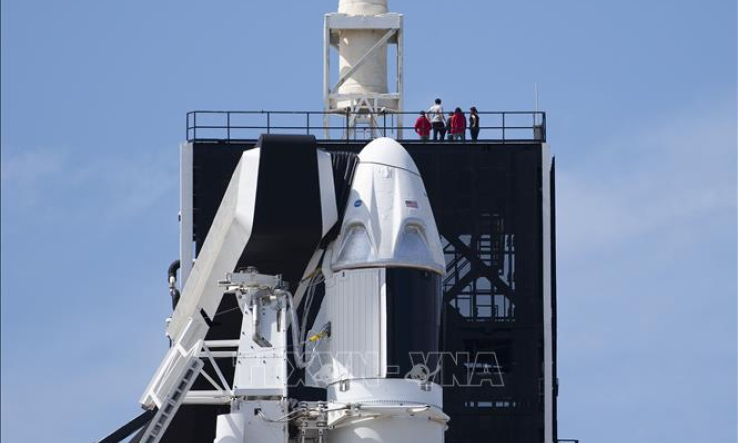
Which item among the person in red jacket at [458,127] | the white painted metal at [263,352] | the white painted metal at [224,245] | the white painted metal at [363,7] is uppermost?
the white painted metal at [363,7]

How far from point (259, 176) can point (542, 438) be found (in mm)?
17509

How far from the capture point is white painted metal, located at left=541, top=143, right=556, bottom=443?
8362 cm

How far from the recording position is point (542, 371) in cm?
8400

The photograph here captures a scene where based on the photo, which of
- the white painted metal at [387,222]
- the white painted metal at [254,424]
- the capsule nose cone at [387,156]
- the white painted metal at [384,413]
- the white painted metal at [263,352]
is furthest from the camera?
the capsule nose cone at [387,156]

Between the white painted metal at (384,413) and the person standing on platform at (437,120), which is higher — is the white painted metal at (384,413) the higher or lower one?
the lower one

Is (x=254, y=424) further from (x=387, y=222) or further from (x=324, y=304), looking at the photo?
(x=387, y=222)

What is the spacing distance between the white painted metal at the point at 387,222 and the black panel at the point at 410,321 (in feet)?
1.13

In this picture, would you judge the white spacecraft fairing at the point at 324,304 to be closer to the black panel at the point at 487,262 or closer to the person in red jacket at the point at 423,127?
the black panel at the point at 487,262

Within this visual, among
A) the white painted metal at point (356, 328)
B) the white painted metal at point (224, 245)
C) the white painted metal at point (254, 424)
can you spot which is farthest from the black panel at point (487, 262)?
the white painted metal at point (254, 424)

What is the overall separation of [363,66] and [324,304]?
17.0 meters

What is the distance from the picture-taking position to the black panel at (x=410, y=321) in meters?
68.1

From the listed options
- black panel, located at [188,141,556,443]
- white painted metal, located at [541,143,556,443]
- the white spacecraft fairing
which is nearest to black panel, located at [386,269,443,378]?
the white spacecraft fairing

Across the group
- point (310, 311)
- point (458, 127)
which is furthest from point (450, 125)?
point (310, 311)

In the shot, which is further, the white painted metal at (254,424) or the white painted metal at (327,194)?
the white painted metal at (327,194)
